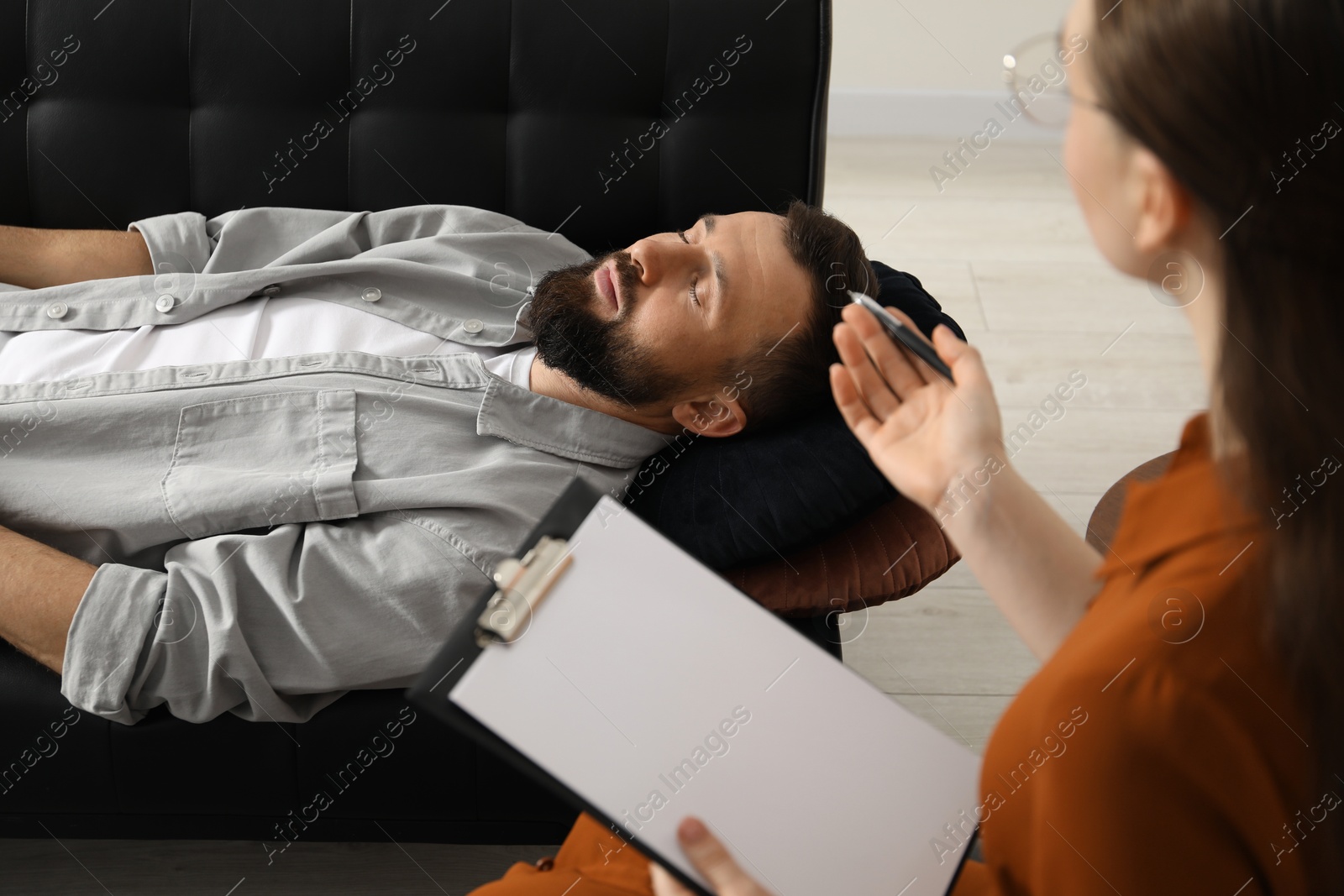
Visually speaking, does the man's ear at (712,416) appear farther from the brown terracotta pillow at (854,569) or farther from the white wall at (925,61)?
the white wall at (925,61)

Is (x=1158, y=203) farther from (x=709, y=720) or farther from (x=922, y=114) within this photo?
(x=922, y=114)

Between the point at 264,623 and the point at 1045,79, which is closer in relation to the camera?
the point at 1045,79

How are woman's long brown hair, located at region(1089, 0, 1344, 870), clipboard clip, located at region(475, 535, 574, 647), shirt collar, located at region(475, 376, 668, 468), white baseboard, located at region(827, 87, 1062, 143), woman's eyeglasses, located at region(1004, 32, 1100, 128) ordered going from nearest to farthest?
woman's long brown hair, located at region(1089, 0, 1344, 870) → woman's eyeglasses, located at region(1004, 32, 1100, 128) → clipboard clip, located at region(475, 535, 574, 647) → shirt collar, located at region(475, 376, 668, 468) → white baseboard, located at region(827, 87, 1062, 143)

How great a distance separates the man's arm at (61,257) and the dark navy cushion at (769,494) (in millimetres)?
958

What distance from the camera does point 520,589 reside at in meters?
0.79

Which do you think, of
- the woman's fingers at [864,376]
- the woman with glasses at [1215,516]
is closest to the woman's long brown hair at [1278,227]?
the woman with glasses at [1215,516]

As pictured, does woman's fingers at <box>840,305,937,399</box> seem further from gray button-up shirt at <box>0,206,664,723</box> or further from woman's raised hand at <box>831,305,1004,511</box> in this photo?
gray button-up shirt at <box>0,206,664,723</box>

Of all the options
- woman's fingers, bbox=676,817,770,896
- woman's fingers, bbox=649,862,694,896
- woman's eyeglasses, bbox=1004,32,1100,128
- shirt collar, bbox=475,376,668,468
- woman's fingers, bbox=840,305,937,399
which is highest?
woman's eyeglasses, bbox=1004,32,1100,128

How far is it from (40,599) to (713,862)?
888mm

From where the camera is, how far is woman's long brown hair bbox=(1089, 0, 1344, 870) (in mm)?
537

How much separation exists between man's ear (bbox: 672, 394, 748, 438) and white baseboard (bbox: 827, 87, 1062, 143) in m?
2.06

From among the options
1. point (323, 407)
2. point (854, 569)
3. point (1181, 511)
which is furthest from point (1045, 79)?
point (323, 407)

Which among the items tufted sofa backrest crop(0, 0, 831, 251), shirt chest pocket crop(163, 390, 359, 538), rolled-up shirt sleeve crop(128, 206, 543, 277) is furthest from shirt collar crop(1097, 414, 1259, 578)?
rolled-up shirt sleeve crop(128, 206, 543, 277)

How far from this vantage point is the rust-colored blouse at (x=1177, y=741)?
1.94 ft
